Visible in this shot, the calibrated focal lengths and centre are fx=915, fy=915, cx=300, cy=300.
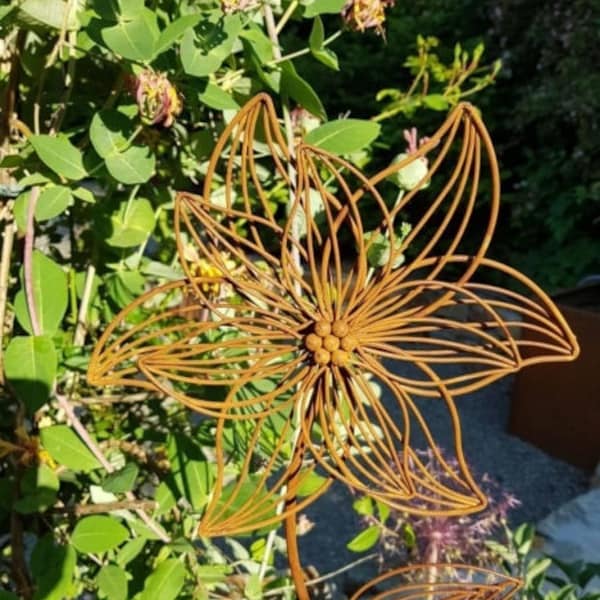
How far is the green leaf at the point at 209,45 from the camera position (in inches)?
28.8

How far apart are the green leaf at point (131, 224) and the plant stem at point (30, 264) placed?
0.15 m

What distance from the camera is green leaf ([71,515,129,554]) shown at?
841 millimetres

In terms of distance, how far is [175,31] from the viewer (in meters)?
0.72

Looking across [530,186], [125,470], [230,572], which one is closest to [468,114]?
[125,470]

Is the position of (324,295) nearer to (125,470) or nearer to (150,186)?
(125,470)

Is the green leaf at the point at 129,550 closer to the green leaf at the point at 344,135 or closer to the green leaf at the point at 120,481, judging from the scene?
the green leaf at the point at 120,481

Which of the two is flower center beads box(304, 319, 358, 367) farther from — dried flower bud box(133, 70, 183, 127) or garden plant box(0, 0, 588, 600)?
dried flower bud box(133, 70, 183, 127)

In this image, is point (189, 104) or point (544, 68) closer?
point (189, 104)

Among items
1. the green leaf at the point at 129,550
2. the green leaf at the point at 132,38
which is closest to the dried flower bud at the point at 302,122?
the green leaf at the point at 132,38

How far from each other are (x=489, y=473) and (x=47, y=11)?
7.83ft

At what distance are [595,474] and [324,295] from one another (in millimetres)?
2358

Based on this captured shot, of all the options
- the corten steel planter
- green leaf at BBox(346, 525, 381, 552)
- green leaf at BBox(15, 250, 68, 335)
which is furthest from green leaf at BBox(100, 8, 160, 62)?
the corten steel planter

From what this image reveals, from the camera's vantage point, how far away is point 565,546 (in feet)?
7.14

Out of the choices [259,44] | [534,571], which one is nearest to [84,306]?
[259,44]
